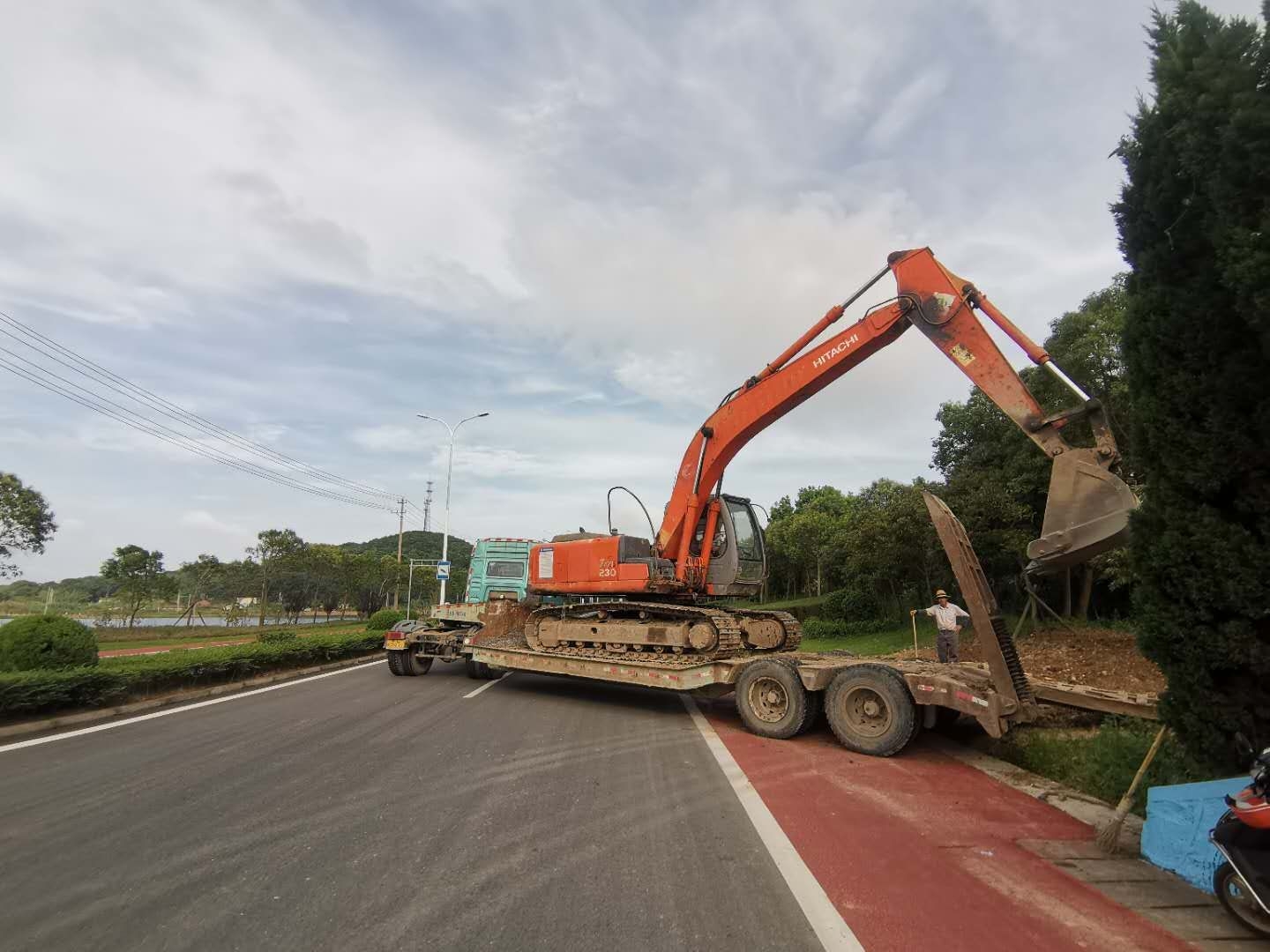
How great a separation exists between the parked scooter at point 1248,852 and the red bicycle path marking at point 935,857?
1.38 feet

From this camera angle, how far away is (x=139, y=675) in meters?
10.0

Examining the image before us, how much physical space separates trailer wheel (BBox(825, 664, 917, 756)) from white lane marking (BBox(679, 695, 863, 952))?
1.52 meters

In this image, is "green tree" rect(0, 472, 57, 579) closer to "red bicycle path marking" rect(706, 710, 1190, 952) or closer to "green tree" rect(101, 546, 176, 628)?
"green tree" rect(101, 546, 176, 628)

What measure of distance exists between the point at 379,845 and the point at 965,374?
751cm

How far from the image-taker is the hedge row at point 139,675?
27.0 feet

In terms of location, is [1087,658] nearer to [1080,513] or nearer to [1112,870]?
[1080,513]

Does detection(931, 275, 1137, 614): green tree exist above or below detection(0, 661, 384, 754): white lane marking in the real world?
above

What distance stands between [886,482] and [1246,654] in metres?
33.2

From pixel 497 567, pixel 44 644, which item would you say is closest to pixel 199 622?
pixel 497 567

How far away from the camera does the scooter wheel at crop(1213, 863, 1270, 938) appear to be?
10.8 feet

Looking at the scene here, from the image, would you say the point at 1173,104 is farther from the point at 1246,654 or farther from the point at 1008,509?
the point at 1008,509

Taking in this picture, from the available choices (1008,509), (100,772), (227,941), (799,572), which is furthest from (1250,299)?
(799,572)

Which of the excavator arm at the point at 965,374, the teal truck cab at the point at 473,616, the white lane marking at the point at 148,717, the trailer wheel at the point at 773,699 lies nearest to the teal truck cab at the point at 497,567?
the teal truck cab at the point at 473,616

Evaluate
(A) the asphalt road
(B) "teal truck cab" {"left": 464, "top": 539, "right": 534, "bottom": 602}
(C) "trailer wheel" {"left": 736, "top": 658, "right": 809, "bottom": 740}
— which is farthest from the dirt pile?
(B) "teal truck cab" {"left": 464, "top": 539, "right": 534, "bottom": 602}
